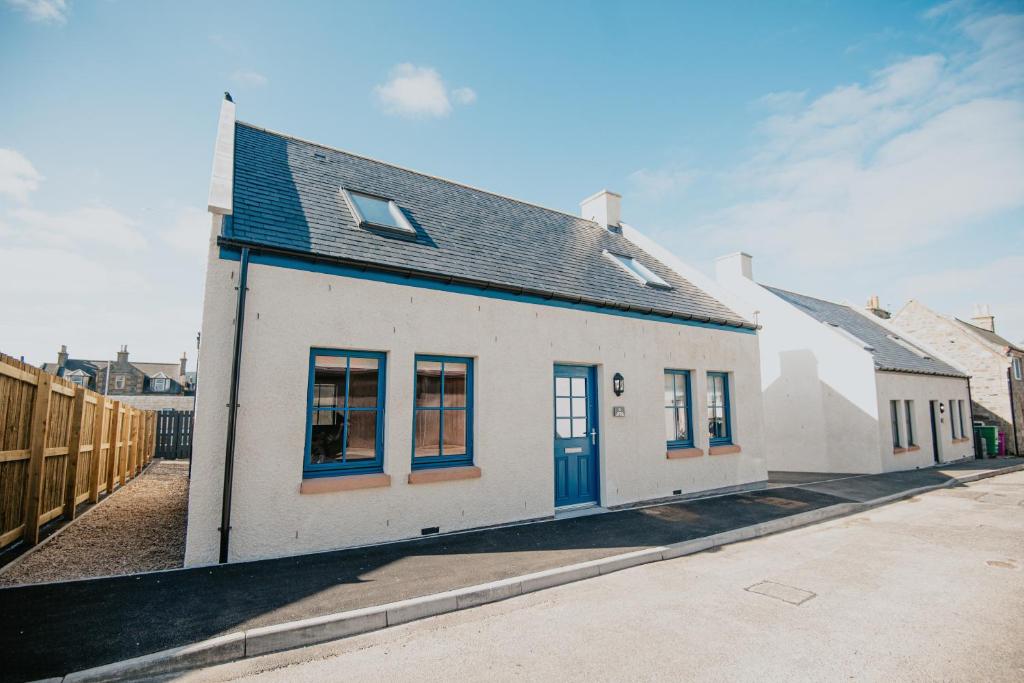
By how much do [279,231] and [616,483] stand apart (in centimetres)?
702

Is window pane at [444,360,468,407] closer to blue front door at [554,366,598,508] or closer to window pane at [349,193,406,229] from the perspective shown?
blue front door at [554,366,598,508]

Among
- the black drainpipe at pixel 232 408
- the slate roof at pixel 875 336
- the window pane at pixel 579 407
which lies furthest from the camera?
the slate roof at pixel 875 336

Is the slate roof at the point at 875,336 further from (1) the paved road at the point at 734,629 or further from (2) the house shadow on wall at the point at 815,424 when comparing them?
(1) the paved road at the point at 734,629

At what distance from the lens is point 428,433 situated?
7.31 metres

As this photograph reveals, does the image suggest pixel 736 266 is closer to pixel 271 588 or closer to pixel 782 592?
pixel 782 592

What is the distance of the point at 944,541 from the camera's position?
723 centimetres

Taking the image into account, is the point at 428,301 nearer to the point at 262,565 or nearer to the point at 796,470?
the point at 262,565

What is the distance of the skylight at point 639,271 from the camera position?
36.8ft

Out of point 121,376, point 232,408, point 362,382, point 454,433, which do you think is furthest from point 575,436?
point 121,376

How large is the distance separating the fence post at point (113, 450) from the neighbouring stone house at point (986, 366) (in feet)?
107

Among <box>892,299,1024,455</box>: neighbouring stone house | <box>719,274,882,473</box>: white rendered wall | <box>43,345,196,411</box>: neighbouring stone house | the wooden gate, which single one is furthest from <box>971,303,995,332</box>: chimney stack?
<box>43,345,196,411</box>: neighbouring stone house

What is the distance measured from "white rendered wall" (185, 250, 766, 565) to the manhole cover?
3.45 meters

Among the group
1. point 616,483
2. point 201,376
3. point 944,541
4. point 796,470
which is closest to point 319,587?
point 201,376

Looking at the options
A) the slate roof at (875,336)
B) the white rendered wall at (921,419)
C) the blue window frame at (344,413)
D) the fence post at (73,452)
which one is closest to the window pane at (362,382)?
the blue window frame at (344,413)
